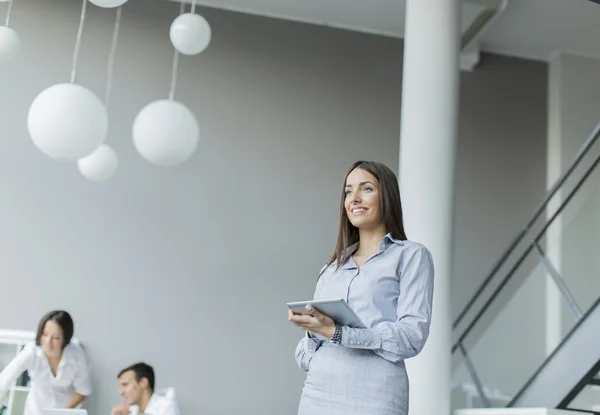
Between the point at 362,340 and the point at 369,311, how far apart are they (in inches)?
4.1

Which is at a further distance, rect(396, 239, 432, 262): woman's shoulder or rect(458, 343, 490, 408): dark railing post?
rect(458, 343, 490, 408): dark railing post

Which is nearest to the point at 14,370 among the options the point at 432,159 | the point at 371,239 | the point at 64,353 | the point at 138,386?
the point at 64,353

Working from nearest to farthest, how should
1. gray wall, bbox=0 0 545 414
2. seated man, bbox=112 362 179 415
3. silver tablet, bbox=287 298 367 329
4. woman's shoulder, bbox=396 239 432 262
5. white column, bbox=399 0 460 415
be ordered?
silver tablet, bbox=287 298 367 329, woman's shoulder, bbox=396 239 432 262, white column, bbox=399 0 460 415, seated man, bbox=112 362 179 415, gray wall, bbox=0 0 545 414

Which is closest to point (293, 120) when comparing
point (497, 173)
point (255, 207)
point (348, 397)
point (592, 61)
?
point (255, 207)

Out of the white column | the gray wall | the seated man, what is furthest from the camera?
the gray wall

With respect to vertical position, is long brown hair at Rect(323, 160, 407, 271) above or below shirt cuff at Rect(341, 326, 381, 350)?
above

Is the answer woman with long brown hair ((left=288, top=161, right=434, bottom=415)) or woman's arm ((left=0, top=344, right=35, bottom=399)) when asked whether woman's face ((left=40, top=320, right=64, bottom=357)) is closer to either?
woman's arm ((left=0, top=344, right=35, bottom=399))

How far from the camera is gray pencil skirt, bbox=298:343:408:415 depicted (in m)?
1.75

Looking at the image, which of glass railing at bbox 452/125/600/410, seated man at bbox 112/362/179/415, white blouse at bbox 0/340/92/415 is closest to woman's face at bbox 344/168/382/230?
glass railing at bbox 452/125/600/410

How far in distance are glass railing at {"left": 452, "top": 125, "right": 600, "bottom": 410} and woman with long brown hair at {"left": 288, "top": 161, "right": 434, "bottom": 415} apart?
2.52 meters

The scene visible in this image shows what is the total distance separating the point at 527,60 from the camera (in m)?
6.95

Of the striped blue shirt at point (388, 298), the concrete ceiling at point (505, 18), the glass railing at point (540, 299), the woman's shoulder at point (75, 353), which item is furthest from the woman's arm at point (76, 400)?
the striped blue shirt at point (388, 298)

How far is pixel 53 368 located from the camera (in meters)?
5.21

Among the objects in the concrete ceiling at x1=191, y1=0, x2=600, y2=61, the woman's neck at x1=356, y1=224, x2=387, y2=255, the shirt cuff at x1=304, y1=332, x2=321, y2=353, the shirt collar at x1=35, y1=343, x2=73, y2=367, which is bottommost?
the shirt collar at x1=35, y1=343, x2=73, y2=367
